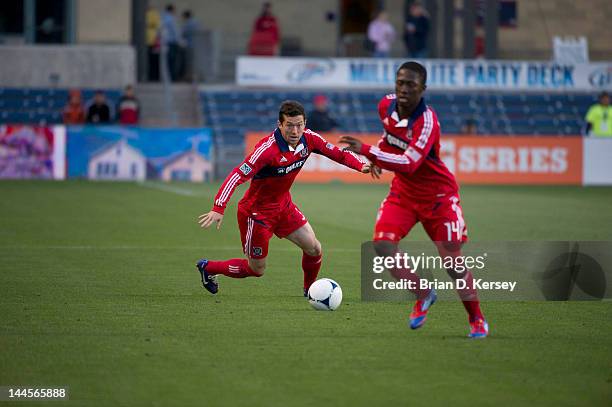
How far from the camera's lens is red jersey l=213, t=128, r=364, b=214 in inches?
382

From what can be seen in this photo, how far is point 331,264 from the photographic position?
1304 cm

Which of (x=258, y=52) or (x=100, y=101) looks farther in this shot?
(x=258, y=52)

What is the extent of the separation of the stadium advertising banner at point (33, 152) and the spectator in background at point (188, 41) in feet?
23.1

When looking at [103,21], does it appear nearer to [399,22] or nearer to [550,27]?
[399,22]

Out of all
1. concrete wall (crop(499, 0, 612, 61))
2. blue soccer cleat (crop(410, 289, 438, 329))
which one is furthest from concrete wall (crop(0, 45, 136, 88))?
blue soccer cleat (crop(410, 289, 438, 329))

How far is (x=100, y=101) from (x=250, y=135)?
395 centimetres

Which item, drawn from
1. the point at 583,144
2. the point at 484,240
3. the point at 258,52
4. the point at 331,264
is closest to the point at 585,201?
the point at 583,144

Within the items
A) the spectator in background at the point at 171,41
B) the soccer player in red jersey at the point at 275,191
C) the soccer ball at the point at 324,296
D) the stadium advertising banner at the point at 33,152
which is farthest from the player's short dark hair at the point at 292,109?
the spectator in background at the point at 171,41

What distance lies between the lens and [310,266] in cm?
1034

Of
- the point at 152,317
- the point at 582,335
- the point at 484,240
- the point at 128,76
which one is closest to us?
the point at 582,335

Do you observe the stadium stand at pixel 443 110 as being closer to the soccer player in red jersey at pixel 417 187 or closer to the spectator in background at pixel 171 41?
the spectator in background at pixel 171 41

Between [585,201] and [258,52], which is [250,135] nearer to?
[258,52]

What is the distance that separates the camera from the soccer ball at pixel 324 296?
9.59 metres

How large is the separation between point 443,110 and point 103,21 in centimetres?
1036
